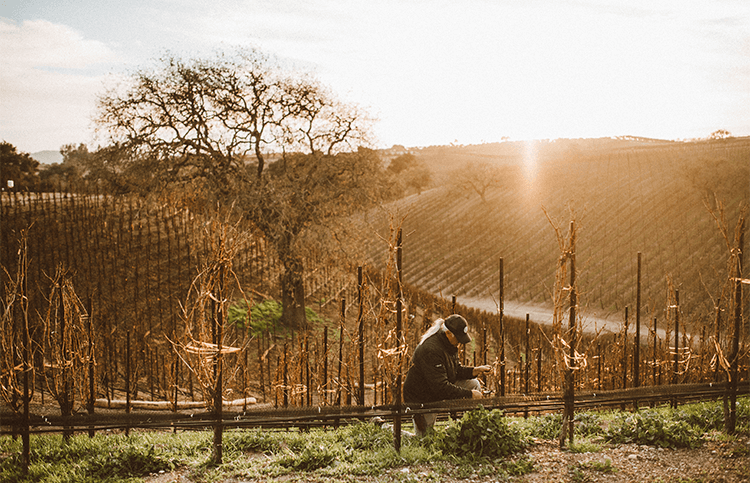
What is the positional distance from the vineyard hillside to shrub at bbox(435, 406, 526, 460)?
37.1 feet

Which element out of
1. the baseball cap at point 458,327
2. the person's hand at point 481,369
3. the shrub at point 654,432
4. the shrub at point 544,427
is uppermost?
the baseball cap at point 458,327

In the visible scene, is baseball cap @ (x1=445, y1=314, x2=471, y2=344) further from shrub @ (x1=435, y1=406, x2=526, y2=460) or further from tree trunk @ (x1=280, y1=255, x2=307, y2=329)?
tree trunk @ (x1=280, y1=255, x2=307, y2=329)

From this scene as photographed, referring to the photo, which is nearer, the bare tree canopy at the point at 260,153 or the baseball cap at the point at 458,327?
the baseball cap at the point at 458,327

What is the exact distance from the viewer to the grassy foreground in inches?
156

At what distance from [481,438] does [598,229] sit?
91.1ft

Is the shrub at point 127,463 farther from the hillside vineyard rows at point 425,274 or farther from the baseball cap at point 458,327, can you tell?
the baseball cap at point 458,327

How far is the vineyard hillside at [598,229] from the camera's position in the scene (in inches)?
874

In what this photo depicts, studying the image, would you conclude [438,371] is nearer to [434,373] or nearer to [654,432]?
[434,373]

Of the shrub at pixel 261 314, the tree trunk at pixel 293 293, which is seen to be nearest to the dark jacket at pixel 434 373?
the tree trunk at pixel 293 293

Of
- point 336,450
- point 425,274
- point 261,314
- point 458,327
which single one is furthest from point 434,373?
point 425,274

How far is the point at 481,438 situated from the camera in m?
4.10

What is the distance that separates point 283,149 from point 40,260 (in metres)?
6.41

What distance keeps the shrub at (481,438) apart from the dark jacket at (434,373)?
0.31 metres

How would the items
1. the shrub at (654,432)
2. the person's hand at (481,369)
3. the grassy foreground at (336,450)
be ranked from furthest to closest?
the person's hand at (481,369)
the shrub at (654,432)
the grassy foreground at (336,450)
